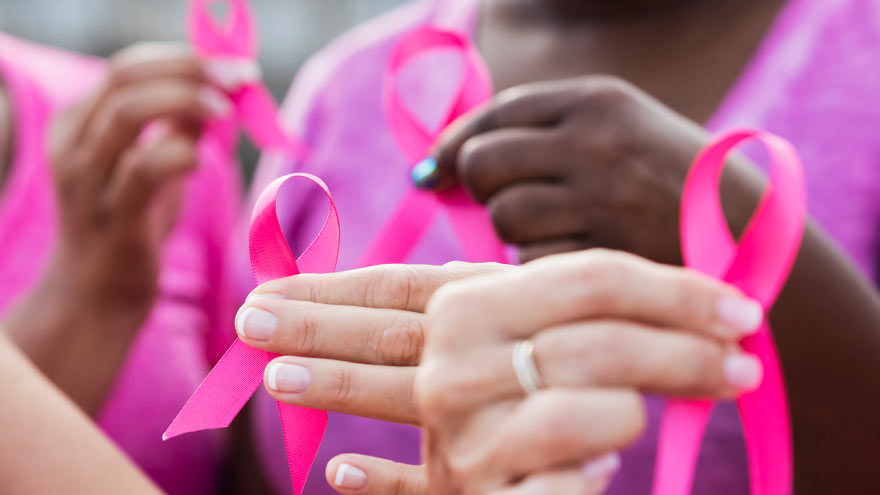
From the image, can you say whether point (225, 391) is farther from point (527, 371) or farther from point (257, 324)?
point (527, 371)

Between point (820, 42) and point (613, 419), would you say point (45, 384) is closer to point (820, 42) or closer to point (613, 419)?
point (613, 419)

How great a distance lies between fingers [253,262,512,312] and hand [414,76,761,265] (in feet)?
0.52

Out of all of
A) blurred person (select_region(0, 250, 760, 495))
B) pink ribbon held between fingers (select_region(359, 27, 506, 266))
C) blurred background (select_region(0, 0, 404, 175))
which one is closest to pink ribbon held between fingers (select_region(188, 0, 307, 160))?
pink ribbon held between fingers (select_region(359, 27, 506, 266))

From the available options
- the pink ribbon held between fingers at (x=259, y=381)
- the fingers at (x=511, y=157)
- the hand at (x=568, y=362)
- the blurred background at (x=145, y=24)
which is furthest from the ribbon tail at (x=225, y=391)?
the blurred background at (x=145, y=24)

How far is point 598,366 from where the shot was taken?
0.81ft

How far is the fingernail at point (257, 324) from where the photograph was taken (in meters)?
0.30

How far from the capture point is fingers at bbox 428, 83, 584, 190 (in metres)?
0.46

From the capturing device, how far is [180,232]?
0.90 meters

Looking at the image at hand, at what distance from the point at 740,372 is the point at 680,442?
0.16ft

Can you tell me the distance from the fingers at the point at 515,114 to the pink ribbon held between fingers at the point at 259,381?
6.5 inches

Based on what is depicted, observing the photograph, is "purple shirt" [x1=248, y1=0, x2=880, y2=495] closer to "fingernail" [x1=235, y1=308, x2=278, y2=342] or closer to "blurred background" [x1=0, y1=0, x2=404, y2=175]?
"fingernail" [x1=235, y1=308, x2=278, y2=342]

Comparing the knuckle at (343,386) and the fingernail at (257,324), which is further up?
the fingernail at (257,324)

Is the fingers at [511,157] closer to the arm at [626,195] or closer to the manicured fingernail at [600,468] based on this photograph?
the arm at [626,195]

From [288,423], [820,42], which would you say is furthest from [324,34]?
[288,423]
